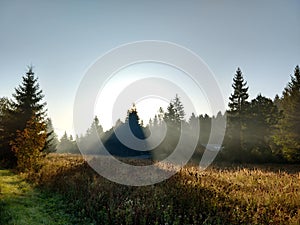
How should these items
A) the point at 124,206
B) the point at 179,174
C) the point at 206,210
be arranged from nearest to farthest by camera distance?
the point at 206,210, the point at 124,206, the point at 179,174

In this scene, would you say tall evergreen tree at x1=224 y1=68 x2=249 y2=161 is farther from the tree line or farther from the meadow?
the meadow

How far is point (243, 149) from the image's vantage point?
3312 centimetres

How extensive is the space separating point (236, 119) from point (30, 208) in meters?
32.8

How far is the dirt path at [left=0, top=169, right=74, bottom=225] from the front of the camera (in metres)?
6.93

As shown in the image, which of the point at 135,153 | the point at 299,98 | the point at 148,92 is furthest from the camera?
the point at 135,153

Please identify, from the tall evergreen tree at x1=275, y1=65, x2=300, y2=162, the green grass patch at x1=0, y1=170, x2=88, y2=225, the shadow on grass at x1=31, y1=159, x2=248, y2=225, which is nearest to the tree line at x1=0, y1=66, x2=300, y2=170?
the tall evergreen tree at x1=275, y1=65, x2=300, y2=162

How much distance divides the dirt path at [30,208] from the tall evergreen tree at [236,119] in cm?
2763

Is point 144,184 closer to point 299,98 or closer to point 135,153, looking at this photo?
point 299,98

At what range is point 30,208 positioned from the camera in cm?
819

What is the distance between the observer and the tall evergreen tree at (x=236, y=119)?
3368cm

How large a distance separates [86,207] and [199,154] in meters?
29.4

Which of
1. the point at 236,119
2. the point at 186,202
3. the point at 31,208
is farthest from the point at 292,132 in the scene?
the point at 31,208

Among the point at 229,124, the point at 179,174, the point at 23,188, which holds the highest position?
the point at 229,124

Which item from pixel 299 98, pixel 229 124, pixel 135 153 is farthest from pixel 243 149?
pixel 135 153
